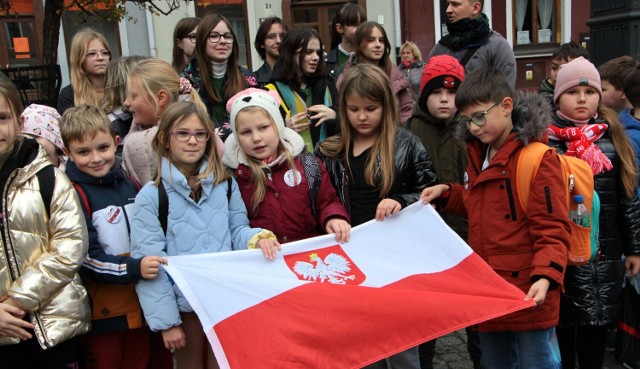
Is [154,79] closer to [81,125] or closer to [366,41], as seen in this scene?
[81,125]

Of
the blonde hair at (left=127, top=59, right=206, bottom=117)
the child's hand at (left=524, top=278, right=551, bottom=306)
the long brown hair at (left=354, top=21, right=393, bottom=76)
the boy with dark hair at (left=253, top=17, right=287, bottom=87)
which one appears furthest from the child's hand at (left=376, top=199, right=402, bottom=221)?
the boy with dark hair at (left=253, top=17, right=287, bottom=87)

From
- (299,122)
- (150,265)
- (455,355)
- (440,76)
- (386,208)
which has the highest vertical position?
(440,76)

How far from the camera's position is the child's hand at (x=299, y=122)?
12.8 ft

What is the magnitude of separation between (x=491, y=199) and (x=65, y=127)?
204 centimetres

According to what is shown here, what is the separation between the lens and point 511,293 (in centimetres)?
258

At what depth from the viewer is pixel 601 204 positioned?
317cm

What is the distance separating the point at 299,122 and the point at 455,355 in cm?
197

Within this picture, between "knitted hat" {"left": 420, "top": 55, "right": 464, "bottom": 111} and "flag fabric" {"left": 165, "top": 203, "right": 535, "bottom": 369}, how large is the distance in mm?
1161

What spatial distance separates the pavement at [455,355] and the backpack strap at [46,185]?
2685 mm

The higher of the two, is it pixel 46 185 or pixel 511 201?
pixel 46 185

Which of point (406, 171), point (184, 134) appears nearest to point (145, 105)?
point (184, 134)

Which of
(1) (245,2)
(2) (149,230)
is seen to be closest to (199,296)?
(2) (149,230)

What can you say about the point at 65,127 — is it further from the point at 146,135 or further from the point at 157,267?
the point at 157,267

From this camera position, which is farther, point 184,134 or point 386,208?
point 386,208
